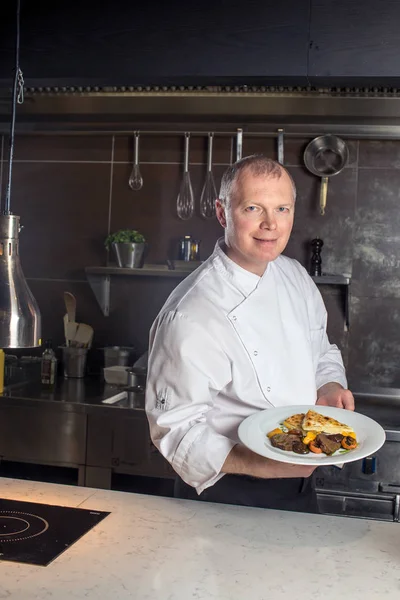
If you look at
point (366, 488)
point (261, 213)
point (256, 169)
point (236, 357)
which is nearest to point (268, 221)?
point (261, 213)

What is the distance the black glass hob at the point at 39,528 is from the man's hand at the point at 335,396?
76 cm

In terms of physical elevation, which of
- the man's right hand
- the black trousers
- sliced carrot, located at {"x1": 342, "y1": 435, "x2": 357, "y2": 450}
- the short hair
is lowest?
the black trousers

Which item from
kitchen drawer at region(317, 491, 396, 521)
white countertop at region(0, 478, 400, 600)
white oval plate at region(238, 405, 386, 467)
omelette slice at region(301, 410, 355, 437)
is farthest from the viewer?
kitchen drawer at region(317, 491, 396, 521)

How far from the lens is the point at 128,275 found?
368 centimetres

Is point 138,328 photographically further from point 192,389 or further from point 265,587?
point 265,587

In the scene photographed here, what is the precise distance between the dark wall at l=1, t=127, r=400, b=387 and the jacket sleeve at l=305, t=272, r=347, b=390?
3.97ft

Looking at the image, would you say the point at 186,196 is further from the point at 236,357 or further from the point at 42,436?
the point at 236,357

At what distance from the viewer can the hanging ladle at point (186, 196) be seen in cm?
356

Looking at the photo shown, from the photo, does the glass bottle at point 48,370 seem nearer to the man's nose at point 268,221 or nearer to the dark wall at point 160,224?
the dark wall at point 160,224

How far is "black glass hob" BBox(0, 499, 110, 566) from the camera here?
1339 millimetres

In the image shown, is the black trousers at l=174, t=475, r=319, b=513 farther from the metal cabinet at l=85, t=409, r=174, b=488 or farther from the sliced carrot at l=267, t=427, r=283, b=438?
the metal cabinet at l=85, t=409, r=174, b=488

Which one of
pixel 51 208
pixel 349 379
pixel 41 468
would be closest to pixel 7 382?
pixel 41 468

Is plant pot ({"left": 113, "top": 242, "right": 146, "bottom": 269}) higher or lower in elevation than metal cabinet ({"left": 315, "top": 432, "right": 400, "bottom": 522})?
higher

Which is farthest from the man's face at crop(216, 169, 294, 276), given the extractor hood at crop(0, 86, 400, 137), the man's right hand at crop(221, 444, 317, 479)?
the extractor hood at crop(0, 86, 400, 137)
